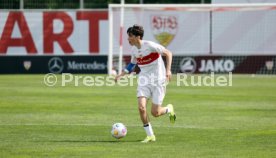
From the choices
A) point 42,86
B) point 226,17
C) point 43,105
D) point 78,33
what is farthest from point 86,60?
point 43,105

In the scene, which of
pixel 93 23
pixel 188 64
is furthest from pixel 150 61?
pixel 93 23

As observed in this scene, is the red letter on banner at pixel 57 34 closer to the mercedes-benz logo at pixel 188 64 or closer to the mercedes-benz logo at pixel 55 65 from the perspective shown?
the mercedes-benz logo at pixel 55 65

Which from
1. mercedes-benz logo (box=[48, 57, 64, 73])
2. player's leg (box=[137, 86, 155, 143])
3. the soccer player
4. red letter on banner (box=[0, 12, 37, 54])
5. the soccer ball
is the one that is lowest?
mercedes-benz logo (box=[48, 57, 64, 73])

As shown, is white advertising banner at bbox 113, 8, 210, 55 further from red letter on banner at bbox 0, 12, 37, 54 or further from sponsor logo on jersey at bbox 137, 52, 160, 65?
sponsor logo on jersey at bbox 137, 52, 160, 65

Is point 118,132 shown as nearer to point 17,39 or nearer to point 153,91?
point 153,91

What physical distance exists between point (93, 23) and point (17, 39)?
14.3 feet

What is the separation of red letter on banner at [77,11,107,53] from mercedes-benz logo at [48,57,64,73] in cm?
182

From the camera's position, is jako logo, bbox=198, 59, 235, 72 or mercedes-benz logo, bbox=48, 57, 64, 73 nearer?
jako logo, bbox=198, 59, 235, 72

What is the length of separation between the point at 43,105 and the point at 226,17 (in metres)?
18.0

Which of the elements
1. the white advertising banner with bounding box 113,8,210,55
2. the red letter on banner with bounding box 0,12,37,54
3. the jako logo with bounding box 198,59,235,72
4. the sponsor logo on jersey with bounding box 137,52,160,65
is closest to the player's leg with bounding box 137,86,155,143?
the sponsor logo on jersey with bounding box 137,52,160,65

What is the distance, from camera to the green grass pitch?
13305 mm

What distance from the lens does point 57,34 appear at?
139 feet

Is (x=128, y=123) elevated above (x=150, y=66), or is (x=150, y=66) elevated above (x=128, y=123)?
(x=150, y=66)

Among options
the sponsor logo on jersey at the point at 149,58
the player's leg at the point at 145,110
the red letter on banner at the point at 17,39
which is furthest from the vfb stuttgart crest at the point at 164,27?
the player's leg at the point at 145,110
